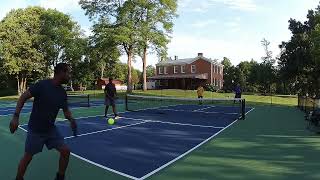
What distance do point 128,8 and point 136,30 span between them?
2824mm

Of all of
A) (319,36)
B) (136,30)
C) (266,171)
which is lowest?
(266,171)

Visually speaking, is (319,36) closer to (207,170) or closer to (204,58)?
(207,170)

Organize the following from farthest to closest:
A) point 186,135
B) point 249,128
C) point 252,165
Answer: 1. point 249,128
2. point 186,135
3. point 252,165

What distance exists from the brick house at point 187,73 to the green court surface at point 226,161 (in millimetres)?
55421

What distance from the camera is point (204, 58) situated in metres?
71.6

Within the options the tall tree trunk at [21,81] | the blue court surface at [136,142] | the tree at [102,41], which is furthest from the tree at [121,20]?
the blue court surface at [136,142]

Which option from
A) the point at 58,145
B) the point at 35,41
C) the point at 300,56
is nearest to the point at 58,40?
the point at 35,41

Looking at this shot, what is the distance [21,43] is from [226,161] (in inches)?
2085

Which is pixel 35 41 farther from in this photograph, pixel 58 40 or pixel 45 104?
pixel 45 104

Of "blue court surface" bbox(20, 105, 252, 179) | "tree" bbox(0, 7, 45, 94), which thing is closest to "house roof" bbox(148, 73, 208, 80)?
"tree" bbox(0, 7, 45, 94)

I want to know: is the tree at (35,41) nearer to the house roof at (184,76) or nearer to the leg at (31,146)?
the house roof at (184,76)

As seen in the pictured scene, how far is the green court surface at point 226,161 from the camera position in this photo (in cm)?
738

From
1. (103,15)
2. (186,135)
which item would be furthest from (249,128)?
(103,15)

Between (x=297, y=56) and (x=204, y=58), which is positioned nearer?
(x=297, y=56)
